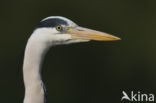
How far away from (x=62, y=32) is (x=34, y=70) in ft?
0.88

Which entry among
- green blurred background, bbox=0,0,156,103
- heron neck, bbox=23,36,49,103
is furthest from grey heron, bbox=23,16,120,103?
green blurred background, bbox=0,0,156,103

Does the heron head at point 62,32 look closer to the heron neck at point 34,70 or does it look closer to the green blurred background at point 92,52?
the heron neck at point 34,70

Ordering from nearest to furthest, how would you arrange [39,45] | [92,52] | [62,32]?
[39,45]
[62,32]
[92,52]

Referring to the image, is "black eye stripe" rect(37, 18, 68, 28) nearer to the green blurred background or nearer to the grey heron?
the grey heron

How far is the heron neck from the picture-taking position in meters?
3.43

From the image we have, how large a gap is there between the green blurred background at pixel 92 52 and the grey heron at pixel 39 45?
2.07m

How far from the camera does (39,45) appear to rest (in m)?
3.46

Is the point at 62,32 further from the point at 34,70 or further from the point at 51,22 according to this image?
the point at 34,70

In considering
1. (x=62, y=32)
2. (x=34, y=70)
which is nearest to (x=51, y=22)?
(x=62, y=32)

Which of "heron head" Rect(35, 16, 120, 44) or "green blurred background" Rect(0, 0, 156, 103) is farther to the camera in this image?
"green blurred background" Rect(0, 0, 156, 103)

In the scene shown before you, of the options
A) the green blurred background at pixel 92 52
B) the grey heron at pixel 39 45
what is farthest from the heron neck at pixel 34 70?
the green blurred background at pixel 92 52

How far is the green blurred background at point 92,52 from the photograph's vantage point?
5637mm

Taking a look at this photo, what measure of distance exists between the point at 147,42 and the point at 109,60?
0.38m

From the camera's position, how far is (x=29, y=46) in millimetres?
3418
